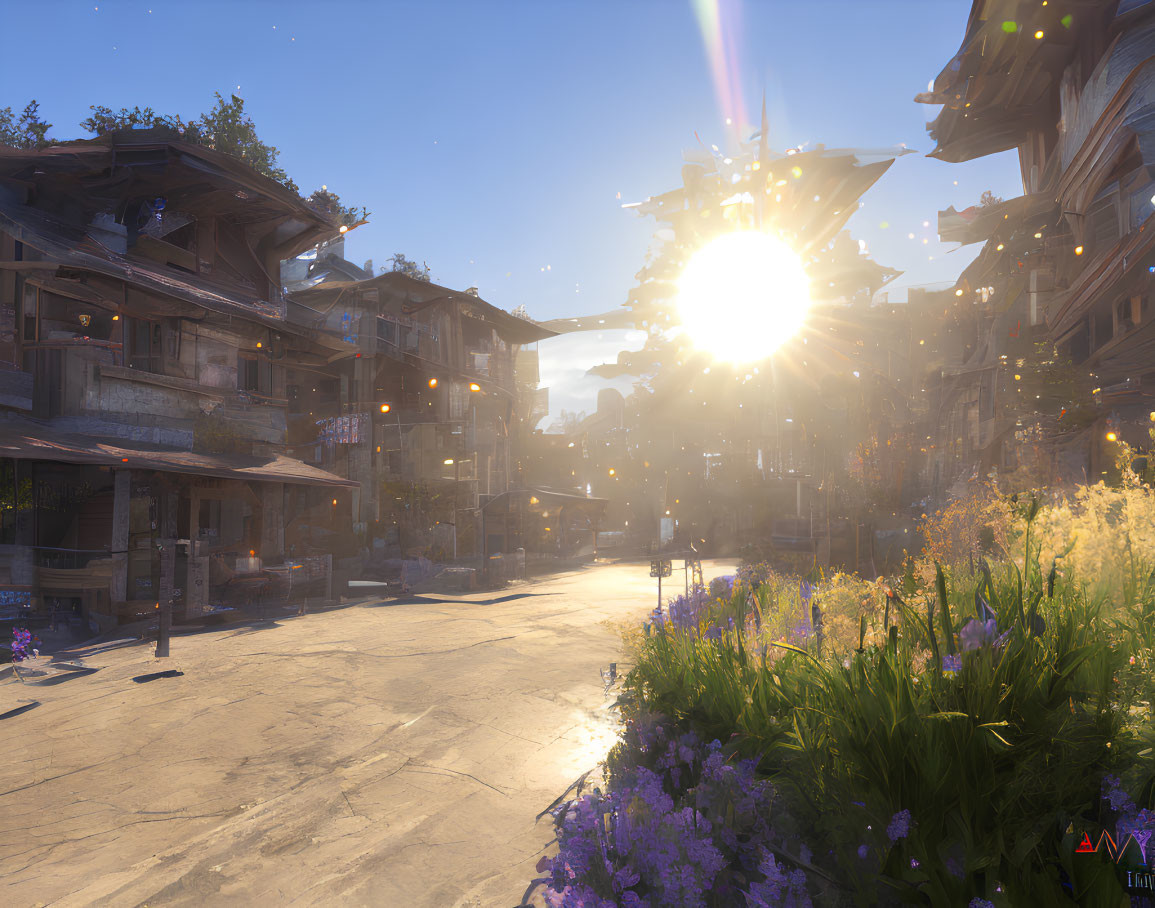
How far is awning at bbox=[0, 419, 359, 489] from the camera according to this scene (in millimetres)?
11845

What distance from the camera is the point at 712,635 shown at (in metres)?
5.04

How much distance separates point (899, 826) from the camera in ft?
7.99

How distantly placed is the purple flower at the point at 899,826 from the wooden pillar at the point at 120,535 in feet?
53.7

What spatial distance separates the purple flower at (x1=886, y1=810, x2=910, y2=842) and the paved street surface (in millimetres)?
2068

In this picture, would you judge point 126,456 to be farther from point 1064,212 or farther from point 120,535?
point 1064,212

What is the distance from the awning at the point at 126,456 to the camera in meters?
11.8

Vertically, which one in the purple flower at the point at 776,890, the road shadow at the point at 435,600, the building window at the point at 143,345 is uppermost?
the building window at the point at 143,345

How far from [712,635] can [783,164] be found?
37.2 meters

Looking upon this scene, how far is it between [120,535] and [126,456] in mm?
2704

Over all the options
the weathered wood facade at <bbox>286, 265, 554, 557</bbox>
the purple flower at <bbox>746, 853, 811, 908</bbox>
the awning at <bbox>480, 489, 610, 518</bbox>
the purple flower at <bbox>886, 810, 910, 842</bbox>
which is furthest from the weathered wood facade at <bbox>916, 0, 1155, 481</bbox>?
the weathered wood facade at <bbox>286, 265, 554, 557</bbox>

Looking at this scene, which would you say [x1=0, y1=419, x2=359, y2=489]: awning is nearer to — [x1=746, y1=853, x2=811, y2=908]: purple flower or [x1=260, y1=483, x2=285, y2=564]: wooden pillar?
[x1=260, y1=483, x2=285, y2=564]: wooden pillar

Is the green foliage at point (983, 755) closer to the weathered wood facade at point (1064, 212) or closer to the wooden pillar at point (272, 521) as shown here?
the weathered wood facade at point (1064, 212)

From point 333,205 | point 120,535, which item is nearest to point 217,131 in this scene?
point 333,205

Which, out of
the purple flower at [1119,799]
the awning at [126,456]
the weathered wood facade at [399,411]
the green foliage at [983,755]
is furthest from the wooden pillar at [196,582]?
the purple flower at [1119,799]
